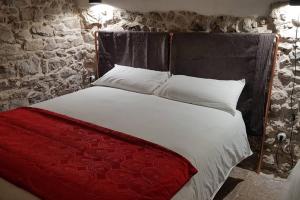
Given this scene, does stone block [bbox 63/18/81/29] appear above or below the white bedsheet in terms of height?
above

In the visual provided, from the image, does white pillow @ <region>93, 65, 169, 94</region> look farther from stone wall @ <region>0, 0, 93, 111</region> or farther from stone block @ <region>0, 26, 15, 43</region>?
stone block @ <region>0, 26, 15, 43</region>

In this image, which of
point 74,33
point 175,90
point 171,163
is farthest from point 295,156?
point 74,33

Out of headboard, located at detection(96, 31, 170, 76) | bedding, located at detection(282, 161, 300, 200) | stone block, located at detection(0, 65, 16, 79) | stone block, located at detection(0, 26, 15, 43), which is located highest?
Result: stone block, located at detection(0, 26, 15, 43)

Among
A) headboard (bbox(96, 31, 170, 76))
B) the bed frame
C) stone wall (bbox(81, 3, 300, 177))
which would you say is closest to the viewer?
stone wall (bbox(81, 3, 300, 177))

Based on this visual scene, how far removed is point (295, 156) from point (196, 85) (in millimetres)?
1107

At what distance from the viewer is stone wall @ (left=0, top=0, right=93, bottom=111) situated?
2922mm

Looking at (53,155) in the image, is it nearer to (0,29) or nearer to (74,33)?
(0,29)

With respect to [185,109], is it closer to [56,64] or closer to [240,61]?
[240,61]

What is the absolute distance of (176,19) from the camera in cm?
297

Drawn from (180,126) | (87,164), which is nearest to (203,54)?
(180,126)

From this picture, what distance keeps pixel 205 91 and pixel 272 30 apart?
2.61 feet

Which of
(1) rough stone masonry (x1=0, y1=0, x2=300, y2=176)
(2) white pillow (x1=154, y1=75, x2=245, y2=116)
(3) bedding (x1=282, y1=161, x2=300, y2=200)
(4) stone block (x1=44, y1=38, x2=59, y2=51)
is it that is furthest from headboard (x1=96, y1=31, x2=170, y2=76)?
A: (3) bedding (x1=282, y1=161, x2=300, y2=200)

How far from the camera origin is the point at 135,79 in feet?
9.82

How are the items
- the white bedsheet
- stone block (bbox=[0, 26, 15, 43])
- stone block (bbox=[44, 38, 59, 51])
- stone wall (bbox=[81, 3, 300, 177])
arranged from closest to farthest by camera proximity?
1. the white bedsheet
2. stone wall (bbox=[81, 3, 300, 177])
3. stone block (bbox=[0, 26, 15, 43])
4. stone block (bbox=[44, 38, 59, 51])
